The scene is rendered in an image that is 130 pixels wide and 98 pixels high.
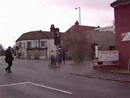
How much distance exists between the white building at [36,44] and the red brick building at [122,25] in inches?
1673

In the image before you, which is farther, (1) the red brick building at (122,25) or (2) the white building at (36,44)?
(2) the white building at (36,44)

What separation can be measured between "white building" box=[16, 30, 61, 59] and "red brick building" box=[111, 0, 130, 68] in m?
42.5

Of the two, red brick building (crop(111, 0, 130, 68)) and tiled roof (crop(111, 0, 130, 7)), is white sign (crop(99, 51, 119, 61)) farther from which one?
tiled roof (crop(111, 0, 130, 7))

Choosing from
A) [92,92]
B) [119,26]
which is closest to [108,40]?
[119,26]

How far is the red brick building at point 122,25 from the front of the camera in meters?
17.4

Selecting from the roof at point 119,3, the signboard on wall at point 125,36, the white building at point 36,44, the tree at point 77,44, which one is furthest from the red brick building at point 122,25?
the white building at point 36,44

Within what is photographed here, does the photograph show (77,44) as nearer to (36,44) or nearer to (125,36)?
(125,36)

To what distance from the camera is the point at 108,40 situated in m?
45.5

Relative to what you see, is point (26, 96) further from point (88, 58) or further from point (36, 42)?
point (36, 42)

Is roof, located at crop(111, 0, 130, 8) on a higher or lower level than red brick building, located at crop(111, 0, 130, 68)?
higher

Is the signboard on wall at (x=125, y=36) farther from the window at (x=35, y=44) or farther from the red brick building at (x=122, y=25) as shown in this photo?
the window at (x=35, y=44)

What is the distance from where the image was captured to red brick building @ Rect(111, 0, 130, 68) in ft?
57.2

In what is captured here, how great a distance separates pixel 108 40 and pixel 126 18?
28232mm

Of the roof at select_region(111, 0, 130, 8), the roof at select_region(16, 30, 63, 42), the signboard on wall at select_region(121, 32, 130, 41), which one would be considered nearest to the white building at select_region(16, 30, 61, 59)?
the roof at select_region(16, 30, 63, 42)
